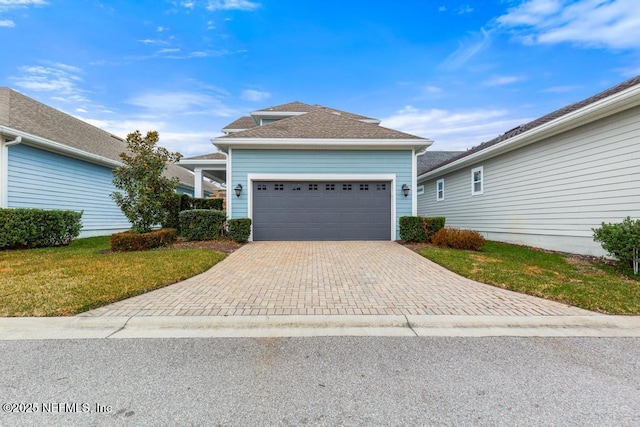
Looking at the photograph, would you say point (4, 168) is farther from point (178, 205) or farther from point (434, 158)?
point (434, 158)

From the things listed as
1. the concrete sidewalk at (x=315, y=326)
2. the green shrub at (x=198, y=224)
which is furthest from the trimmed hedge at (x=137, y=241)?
the concrete sidewalk at (x=315, y=326)

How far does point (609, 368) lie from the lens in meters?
2.56

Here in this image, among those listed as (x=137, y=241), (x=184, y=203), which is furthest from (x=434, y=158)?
(x=137, y=241)

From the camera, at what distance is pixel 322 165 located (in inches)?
424

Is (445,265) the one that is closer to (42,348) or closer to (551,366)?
(551,366)

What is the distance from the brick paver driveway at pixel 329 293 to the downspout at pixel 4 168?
737 cm

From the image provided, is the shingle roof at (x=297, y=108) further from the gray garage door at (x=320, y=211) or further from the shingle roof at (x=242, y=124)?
the gray garage door at (x=320, y=211)

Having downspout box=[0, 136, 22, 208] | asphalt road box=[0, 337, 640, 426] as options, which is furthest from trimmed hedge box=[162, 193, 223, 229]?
asphalt road box=[0, 337, 640, 426]

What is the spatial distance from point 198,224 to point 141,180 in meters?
2.13

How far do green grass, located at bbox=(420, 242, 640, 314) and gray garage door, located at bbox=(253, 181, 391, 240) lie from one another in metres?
2.97

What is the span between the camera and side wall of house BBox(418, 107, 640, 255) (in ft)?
21.9

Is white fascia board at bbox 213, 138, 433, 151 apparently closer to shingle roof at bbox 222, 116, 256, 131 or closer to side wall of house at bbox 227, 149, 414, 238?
side wall of house at bbox 227, 149, 414, 238

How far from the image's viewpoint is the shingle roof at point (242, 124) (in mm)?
18969

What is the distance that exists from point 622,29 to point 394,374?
12649mm
